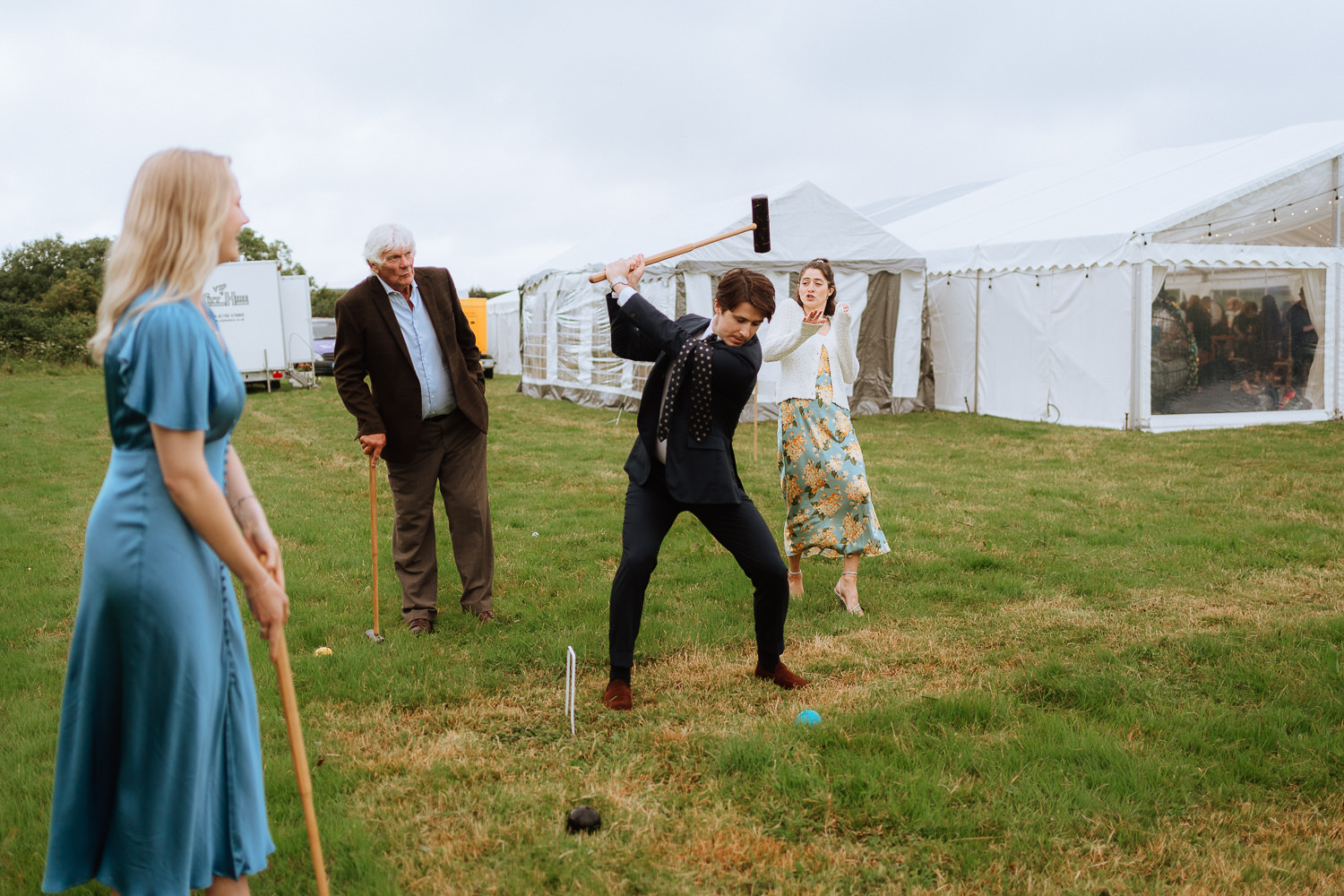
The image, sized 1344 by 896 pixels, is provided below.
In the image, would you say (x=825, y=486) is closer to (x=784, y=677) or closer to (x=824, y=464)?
(x=824, y=464)

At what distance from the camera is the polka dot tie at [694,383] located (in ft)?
12.6

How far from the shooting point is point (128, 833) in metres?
2.10

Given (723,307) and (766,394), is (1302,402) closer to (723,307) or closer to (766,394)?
(766,394)

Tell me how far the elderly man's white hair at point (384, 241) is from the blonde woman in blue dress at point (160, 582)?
258 cm

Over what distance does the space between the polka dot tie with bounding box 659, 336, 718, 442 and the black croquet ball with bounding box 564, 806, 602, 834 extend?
143 cm

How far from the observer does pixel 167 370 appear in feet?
6.31

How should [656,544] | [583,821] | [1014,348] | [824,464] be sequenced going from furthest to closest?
[1014,348] → [824,464] → [656,544] → [583,821]

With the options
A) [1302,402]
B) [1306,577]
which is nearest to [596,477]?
[1306,577]

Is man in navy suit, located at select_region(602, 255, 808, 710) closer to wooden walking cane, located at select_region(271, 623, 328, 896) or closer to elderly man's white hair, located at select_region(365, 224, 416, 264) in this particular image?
elderly man's white hair, located at select_region(365, 224, 416, 264)

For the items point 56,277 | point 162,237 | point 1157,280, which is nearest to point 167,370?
point 162,237

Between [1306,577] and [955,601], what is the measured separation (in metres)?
2.16

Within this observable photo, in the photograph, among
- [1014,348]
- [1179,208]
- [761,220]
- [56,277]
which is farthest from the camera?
[56,277]

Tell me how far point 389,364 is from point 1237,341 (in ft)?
41.2

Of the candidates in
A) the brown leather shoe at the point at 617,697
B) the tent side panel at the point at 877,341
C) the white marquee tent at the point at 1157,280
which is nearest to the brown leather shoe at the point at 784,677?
the brown leather shoe at the point at 617,697
